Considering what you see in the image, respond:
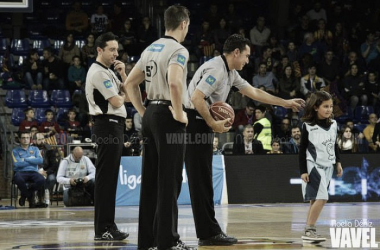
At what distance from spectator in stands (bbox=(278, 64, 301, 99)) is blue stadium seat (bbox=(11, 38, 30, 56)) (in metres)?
7.95

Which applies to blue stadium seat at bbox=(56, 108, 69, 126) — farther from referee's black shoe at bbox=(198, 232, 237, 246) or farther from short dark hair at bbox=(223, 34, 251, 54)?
referee's black shoe at bbox=(198, 232, 237, 246)

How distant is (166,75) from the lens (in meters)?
7.39

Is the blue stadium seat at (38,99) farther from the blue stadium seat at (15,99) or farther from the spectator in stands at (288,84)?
the spectator in stands at (288,84)

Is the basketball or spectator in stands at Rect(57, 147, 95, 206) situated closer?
the basketball

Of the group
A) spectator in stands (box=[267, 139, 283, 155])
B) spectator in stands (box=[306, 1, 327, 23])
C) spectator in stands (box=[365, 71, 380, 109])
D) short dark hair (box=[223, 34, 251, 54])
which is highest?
spectator in stands (box=[306, 1, 327, 23])

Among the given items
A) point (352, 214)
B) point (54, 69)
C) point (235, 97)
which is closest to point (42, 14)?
point (54, 69)

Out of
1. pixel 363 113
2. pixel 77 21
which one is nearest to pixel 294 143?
pixel 363 113

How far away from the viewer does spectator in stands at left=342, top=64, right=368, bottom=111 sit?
2333 centimetres

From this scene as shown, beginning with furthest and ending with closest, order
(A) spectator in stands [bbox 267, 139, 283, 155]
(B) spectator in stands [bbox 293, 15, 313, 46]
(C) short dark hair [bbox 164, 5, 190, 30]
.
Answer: (B) spectator in stands [bbox 293, 15, 313, 46] → (A) spectator in stands [bbox 267, 139, 283, 155] → (C) short dark hair [bbox 164, 5, 190, 30]

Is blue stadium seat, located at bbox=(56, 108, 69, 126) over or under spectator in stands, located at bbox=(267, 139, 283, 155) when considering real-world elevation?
over

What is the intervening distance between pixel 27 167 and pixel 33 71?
5.86 meters

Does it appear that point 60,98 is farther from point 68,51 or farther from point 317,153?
point 317,153

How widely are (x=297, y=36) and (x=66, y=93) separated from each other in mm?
8264

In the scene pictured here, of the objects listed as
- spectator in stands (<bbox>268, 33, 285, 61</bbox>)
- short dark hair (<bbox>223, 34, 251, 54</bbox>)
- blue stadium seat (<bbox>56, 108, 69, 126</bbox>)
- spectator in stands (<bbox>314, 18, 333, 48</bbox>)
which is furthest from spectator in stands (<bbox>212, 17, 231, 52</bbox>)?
short dark hair (<bbox>223, 34, 251, 54</bbox>)
